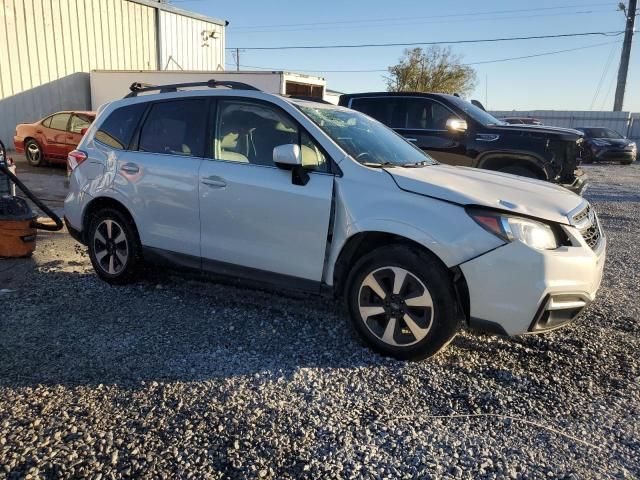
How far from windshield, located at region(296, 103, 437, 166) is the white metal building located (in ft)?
58.5

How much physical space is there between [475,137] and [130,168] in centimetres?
539

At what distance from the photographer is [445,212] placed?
329 centimetres

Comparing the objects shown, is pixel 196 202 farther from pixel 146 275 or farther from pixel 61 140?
pixel 61 140

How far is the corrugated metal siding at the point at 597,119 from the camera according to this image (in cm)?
3050

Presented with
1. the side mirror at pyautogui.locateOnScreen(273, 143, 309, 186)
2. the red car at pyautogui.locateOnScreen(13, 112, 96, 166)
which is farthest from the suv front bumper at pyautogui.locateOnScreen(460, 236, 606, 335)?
the red car at pyautogui.locateOnScreen(13, 112, 96, 166)

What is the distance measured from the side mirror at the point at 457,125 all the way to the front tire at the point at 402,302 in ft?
14.9

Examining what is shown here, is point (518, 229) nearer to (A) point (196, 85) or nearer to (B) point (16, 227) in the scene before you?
(A) point (196, 85)

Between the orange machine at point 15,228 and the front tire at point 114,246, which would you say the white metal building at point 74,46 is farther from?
the front tire at point 114,246

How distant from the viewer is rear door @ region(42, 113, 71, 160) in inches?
542

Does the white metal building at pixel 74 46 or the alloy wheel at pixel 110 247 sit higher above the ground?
the white metal building at pixel 74 46

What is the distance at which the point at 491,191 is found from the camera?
352 centimetres

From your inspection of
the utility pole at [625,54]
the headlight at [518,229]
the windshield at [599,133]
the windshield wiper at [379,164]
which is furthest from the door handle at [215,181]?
the utility pole at [625,54]

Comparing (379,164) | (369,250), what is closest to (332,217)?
(369,250)

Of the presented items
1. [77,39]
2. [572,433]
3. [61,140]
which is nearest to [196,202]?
[572,433]
